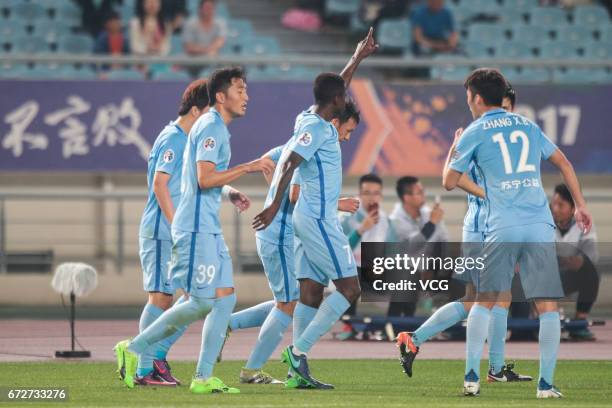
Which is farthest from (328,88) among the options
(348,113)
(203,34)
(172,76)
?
(203,34)

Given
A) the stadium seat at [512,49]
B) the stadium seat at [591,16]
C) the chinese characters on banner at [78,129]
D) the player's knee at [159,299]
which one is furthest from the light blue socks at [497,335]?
the stadium seat at [591,16]

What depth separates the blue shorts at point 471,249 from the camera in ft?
32.1

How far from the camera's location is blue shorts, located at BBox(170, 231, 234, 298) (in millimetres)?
9328

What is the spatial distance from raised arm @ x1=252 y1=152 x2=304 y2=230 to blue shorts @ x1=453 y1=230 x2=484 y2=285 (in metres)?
1.42

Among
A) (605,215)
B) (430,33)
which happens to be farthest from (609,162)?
(430,33)

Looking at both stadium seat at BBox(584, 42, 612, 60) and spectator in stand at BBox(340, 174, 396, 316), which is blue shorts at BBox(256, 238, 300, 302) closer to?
spectator in stand at BBox(340, 174, 396, 316)

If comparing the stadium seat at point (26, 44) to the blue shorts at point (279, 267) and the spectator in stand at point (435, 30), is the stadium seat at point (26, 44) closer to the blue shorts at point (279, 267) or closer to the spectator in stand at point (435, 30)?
the spectator in stand at point (435, 30)

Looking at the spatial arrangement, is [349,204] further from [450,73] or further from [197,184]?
[450,73]

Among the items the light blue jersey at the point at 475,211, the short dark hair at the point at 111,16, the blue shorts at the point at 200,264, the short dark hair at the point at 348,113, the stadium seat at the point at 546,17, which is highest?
the stadium seat at the point at 546,17

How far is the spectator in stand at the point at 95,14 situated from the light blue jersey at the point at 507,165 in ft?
40.7

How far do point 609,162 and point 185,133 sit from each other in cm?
1038

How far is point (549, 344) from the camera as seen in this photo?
9195 mm

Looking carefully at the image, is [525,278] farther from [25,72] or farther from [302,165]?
[25,72]

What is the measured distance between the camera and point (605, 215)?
Result: 19.5 m
